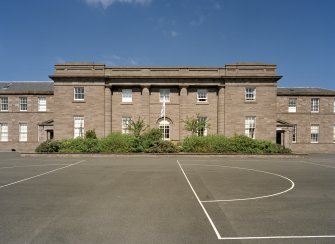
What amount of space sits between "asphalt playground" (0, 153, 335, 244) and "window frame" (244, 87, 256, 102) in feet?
64.4

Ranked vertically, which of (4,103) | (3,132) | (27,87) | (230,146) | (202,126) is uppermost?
(27,87)

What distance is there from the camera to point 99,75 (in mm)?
30438

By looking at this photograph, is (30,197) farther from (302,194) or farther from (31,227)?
(302,194)

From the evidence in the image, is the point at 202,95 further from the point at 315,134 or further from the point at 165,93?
the point at 315,134

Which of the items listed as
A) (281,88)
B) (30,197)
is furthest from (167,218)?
(281,88)

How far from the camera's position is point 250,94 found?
30531 millimetres

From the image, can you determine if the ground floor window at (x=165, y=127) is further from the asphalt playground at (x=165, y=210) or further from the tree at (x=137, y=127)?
the asphalt playground at (x=165, y=210)

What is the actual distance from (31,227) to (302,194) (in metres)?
9.49

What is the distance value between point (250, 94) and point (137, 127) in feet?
51.8

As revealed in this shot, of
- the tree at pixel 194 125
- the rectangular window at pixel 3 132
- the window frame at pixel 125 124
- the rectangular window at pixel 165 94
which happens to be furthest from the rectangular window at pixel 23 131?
the tree at pixel 194 125

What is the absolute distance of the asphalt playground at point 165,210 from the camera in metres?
5.36

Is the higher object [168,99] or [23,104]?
[168,99]

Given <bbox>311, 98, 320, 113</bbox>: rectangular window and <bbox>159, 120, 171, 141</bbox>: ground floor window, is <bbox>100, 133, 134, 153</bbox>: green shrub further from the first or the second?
<bbox>311, 98, 320, 113</bbox>: rectangular window

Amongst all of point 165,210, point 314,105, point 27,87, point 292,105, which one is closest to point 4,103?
point 27,87
